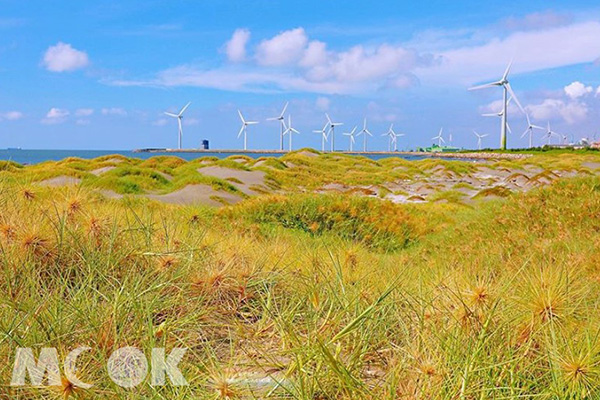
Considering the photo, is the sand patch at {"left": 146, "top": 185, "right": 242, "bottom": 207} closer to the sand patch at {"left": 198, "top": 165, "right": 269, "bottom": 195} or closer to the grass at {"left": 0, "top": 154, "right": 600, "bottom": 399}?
the sand patch at {"left": 198, "top": 165, "right": 269, "bottom": 195}

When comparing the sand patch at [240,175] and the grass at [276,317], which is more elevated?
the grass at [276,317]

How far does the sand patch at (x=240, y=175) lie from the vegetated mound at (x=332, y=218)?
19112mm

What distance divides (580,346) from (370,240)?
11.6m

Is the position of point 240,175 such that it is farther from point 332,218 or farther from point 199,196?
point 332,218

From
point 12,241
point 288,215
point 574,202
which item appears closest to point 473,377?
point 12,241

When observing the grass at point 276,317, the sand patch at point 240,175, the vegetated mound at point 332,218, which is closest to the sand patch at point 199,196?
the sand patch at point 240,175

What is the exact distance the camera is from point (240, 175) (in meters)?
40.5

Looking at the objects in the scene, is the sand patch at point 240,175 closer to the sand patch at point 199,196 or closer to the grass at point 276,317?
the sand patch at point 199,196

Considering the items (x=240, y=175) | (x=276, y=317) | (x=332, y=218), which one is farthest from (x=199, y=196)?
(x=276, y=317)

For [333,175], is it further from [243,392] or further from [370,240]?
[243,392]

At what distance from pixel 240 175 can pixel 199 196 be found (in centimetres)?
1283

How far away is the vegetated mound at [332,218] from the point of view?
15.5 meters

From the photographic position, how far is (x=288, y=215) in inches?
643

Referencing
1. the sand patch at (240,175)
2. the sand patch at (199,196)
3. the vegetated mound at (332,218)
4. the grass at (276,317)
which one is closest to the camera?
the grass at (276,317)
